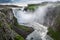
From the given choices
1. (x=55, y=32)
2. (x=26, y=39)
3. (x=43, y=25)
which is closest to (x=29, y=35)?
(x=26, y=39)

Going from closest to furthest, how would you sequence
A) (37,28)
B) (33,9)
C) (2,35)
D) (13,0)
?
(2,35), (37,28), (33,9), (13,0)

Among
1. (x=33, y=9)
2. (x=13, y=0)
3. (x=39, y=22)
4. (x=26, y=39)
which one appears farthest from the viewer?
(x=13, y=0)

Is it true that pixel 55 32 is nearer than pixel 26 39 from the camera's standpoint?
No

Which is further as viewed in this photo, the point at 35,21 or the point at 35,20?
the point at 35,20

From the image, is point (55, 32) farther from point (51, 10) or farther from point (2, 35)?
point (2, 35)

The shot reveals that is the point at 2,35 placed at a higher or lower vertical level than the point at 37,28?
higher

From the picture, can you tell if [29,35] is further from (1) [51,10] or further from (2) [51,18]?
(1) [51,10]

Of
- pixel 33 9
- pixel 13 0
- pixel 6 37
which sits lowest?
pixel 13 0
